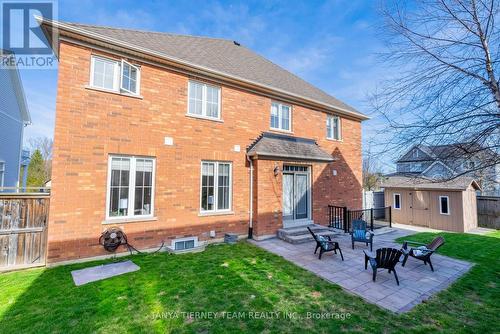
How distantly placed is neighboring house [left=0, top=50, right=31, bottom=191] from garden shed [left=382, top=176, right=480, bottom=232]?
970 inches

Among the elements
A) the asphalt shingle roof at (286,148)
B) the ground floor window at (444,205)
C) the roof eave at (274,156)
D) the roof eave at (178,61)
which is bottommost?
the ground floor window at (444,205)

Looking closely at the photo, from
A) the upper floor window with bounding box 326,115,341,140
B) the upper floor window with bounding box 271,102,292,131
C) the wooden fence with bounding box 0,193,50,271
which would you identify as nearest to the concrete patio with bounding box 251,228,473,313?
the upper floor window with bounding box 271,102,292,131

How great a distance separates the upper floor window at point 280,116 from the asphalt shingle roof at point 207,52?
0.79m

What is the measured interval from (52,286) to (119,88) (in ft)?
18.7

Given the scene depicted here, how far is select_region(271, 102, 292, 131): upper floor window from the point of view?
10828mm

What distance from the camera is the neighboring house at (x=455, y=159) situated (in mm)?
4113

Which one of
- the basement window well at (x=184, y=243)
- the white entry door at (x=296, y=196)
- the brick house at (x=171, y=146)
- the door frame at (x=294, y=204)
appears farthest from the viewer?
the white entry door at (x=296, y=196)

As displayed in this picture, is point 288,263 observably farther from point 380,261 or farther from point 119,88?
point 119,88

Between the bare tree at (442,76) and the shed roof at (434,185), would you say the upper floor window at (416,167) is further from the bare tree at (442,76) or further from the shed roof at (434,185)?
the shed roof at (434,185)

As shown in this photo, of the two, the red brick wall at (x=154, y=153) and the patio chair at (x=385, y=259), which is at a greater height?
the red brick wall at (x=154, y=153)

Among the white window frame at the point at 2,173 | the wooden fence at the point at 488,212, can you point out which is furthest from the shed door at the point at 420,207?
the white window frame at the point at 2,173

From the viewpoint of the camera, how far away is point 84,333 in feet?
11.4

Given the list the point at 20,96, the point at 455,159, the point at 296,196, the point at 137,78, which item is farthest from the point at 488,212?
the point at 20,96

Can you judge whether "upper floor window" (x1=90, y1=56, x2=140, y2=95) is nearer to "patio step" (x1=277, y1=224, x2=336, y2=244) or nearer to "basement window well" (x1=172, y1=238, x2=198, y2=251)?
"basement window well" (x1=172, y1=238, x2=198, y2=251)
